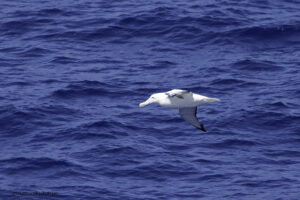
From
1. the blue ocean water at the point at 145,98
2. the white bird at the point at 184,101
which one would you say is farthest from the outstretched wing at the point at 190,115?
the blue ocean water at the point at 145,98

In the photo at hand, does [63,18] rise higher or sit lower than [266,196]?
higher

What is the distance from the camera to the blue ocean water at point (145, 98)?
3519cm

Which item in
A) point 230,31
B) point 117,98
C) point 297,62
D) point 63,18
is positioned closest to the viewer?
point 117,98

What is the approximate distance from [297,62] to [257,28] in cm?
411

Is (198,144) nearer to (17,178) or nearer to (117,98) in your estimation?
(117,98)

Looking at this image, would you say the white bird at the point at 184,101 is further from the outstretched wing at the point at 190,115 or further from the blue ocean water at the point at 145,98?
the blue ocean water at the point at 145,98

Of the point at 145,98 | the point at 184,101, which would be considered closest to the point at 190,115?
the point at 184,101

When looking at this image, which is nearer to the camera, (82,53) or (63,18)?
(82,53)

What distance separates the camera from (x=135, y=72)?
137ft

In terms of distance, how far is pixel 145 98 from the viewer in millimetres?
39125

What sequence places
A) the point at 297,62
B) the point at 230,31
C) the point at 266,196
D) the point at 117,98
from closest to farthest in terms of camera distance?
the point at 266,196
the point at 117,98
the point at 297,62
the point at 230,31

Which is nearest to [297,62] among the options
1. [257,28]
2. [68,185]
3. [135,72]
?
[257,28]

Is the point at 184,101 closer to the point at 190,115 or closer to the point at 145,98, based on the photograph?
the point at 190,115

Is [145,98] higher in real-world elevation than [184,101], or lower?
lower
